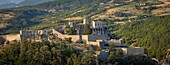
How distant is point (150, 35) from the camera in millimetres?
81312

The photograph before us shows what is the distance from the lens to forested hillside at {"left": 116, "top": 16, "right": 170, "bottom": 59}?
68000 mm

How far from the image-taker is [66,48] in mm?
51938

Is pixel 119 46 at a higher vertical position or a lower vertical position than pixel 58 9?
higher

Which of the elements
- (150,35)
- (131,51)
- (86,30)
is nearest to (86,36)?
(86,30)

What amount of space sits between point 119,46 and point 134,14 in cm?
6502

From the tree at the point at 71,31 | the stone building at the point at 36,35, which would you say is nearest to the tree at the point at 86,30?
the tree at the point at 71,31

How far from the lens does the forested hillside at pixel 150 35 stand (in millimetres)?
68000

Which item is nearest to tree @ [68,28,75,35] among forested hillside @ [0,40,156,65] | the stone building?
the stone building

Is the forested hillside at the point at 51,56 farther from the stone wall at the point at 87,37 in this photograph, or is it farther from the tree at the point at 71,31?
the tree at the point at 71,31

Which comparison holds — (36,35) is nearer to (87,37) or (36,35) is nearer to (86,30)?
(86,30)

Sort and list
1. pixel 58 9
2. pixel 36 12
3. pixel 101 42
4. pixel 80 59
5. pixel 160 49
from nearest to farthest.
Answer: pixel 80 59 → pixel 101 42 → pixel 160 49 → pixel 36 12 → pixel 58 9

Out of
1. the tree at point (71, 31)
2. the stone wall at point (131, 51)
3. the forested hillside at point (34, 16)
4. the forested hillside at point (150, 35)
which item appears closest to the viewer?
the stone wall at point (131, 51)

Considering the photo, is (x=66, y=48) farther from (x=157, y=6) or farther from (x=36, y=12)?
(x=36, y=12)

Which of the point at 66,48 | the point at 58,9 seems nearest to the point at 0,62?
the point at 66,48
